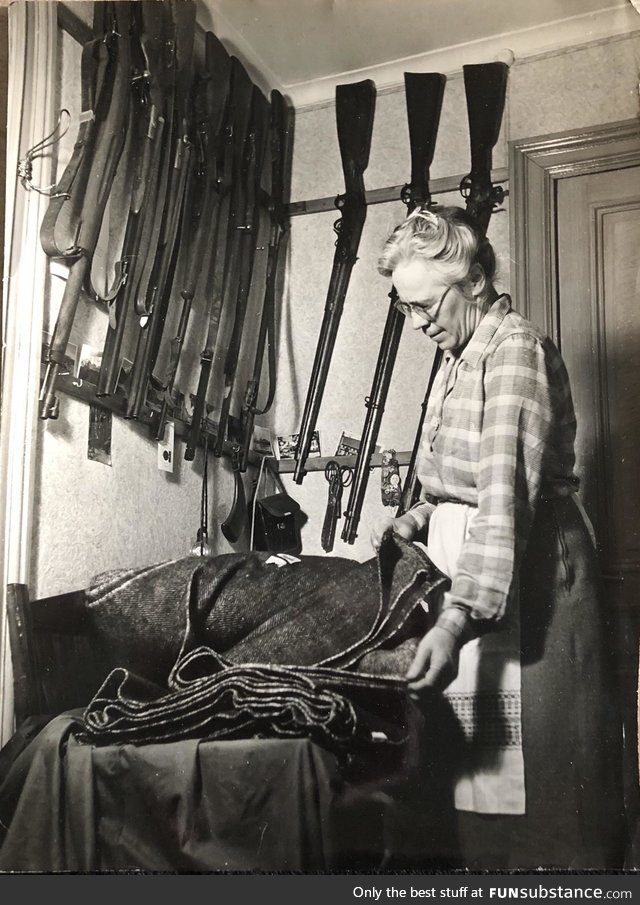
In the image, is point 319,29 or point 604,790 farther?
point 319,29

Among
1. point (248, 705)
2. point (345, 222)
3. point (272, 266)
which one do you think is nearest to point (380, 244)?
point (345, 222)

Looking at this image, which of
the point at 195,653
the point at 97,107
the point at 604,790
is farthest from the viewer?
the point at 97,107

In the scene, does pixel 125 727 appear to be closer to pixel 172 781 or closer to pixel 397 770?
pixel 172 781

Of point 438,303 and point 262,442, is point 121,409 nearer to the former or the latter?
point 262,442

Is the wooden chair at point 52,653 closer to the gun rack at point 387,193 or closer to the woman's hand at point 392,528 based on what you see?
the woman's hand at point 392,528

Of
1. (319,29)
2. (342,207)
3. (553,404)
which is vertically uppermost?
(319,29)

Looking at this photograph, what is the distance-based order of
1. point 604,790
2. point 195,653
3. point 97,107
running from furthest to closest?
1. point 97,107
2. point 195,653
3. point 604,790

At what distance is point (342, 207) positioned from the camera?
1.43m

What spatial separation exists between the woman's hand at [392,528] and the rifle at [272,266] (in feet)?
0.74

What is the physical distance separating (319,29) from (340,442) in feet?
2.16

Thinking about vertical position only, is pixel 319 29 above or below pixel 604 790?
above

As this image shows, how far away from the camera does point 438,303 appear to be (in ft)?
4.44

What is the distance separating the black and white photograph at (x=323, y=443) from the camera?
1197mm
